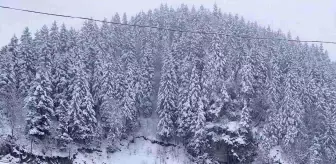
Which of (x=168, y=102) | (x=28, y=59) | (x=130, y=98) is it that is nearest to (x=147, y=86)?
(x=130, y=98)

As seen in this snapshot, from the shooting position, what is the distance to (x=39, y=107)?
159 ft

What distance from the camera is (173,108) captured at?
59125 millimetres

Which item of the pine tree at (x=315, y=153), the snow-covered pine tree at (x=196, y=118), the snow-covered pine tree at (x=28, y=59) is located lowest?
the pine tree at (x=315, y=153)

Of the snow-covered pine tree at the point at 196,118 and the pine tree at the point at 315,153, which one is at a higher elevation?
the snow-covered pine tree at the point at 196,118

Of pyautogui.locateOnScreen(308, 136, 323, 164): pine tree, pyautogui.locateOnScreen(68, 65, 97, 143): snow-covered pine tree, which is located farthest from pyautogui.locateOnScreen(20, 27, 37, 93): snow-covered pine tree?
pyautogui.locateOnScreen(308, 136, 323, 164): pine tree

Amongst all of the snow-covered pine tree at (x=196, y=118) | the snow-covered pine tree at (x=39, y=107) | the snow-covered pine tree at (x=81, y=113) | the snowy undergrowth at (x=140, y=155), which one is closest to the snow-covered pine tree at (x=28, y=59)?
the snow-covered pine tree at (x=39, y=107)

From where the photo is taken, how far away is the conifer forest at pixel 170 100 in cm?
5100

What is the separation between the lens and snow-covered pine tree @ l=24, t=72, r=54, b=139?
48.3 metres

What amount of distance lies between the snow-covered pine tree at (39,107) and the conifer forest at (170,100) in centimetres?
13

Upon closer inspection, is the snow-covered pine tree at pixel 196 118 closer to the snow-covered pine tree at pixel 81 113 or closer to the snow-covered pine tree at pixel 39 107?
the snow-covered pine tree at pixel 81 113

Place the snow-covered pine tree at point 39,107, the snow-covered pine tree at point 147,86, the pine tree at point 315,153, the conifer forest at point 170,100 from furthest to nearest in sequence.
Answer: the snow-covered pine tree at point 147,86
the pine tree at point 315,153
the conifer forest at point 170,100
the snow-covered pine tree at point 39,107

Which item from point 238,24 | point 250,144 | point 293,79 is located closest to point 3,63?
point 250,144

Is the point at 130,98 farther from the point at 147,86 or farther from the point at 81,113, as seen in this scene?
the point at 81,113

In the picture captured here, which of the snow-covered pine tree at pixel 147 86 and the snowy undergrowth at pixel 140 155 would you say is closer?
the snowy undergrowth at pixel 140 155
